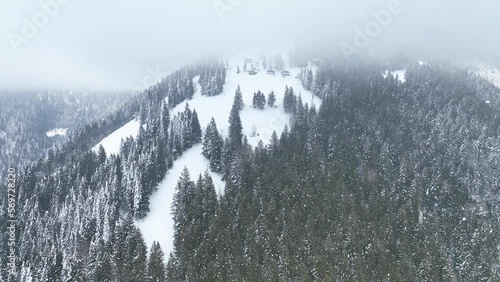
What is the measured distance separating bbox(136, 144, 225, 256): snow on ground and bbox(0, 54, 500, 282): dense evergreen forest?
3021 millimetres

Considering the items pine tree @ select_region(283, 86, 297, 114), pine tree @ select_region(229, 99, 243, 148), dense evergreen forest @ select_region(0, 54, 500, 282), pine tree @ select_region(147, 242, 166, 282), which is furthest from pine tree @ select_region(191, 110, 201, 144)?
pine tree @ select_region(147, 242, 166, 282)

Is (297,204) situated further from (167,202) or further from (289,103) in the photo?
(289,103)

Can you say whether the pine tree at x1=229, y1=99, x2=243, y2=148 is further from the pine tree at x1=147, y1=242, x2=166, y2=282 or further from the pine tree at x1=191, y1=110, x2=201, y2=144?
the pine tree at x1=147, y1=242, x2=166, y2=282

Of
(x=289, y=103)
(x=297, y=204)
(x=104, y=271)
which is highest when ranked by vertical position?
(x=289, y=103)

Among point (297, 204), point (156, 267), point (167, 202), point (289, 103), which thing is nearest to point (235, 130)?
point (289, 103)

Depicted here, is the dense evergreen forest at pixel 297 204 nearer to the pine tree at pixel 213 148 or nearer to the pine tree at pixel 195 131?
the pine tree at pixel 195 131

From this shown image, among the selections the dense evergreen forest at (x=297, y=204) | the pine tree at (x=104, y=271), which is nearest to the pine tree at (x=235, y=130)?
the dense evergreen forest at (x=297, y=204)

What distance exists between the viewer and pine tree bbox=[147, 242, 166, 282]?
307ft

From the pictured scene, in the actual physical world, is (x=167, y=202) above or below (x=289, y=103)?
below

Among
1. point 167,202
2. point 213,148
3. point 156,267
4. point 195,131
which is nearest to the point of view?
point 156,267

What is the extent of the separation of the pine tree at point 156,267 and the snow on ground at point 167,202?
39.5 feet

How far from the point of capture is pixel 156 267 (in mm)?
95125

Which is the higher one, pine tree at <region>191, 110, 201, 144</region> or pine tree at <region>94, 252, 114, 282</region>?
pine tree at <region>191, 110, 201, 144</region>

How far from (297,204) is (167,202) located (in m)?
41.5
